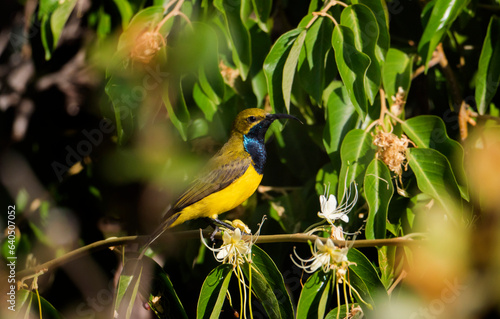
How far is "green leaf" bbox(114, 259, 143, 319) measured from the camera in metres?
2.68

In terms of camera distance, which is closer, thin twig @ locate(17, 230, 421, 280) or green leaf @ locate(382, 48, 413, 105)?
thin twig @ locate(17, 230, 421, 280)

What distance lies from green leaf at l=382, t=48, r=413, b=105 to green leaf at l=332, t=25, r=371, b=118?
0.56 meters

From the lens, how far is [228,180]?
3338 millimetres

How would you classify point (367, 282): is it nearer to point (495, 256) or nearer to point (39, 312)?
point (495, 256)

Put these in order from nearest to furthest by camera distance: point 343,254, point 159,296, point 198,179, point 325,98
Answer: point 343,254
point 159,296
point 325,98
point 198,179

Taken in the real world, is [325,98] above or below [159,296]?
above

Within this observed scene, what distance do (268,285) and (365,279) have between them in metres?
0.45

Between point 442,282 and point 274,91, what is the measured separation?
1.26 m

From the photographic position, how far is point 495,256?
2.61m

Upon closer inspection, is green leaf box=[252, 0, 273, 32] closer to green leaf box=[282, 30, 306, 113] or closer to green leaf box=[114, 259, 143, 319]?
green leaf box=[282, 30, 306, 113]

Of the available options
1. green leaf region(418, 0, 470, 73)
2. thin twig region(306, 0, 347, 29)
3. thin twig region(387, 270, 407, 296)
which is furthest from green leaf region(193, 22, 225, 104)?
thin twig region(387, 270, 407, 296)

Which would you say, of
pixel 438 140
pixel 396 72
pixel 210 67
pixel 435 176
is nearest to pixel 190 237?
pixel 210 67

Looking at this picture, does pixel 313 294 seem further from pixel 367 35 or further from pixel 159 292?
pixel 367 35

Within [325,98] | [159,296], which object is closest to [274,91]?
[325,98]
